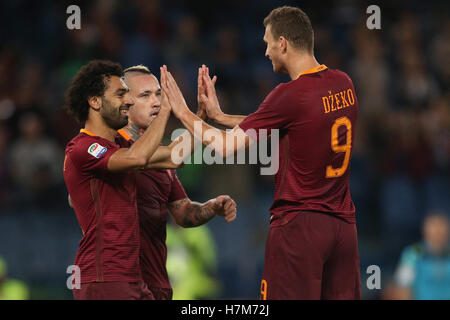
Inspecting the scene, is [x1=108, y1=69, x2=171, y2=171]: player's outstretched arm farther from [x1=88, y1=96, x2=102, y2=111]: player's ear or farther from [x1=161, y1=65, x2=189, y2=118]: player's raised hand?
[x1=88, y1=96, x2=102, y2=111]: player's ear

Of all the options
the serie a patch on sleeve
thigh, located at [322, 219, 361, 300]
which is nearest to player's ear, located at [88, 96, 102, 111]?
the serie a patch on sleeve

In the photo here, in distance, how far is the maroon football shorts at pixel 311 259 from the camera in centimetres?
475

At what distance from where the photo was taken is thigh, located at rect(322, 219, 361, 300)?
4.88 meters

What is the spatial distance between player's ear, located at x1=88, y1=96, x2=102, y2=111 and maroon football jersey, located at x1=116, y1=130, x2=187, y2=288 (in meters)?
0.42

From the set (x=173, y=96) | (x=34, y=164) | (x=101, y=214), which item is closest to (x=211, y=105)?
(x=173, y=96)

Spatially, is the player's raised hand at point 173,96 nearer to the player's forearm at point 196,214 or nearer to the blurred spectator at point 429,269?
the player's forearm at point 196,214

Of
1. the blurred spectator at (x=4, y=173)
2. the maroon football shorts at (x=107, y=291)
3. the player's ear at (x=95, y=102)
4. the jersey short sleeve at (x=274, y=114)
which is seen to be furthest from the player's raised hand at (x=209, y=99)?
the blurred spectator at (x=4, y=173)

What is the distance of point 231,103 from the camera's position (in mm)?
10320

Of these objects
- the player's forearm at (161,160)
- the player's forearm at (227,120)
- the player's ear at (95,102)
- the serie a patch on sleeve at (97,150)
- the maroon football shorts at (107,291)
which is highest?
the player's ear at (95,102)

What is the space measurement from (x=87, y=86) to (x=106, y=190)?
29.3 inches

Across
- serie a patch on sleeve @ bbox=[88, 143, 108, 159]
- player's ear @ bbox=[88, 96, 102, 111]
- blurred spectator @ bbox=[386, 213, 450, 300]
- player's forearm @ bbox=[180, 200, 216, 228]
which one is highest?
player's ear @ bbox=[88, 96, 102, 111]

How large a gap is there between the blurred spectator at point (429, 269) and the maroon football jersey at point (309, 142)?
387 cm

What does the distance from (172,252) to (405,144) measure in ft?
11.8

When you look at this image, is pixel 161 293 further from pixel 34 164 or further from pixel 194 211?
pixel 34 164
